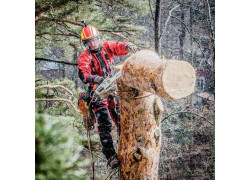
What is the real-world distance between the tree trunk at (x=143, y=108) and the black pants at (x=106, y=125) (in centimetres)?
8

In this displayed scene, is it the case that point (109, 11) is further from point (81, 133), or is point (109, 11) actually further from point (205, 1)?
point (81, 133)

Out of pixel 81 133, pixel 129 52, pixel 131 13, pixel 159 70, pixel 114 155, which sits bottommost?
pixel 114 155

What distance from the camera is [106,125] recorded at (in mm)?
2158

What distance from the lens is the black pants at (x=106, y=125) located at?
7.02 feet

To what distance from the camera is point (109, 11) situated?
7.19ft

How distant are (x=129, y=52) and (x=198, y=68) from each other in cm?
66

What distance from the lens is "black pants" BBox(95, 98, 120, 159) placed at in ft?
7.02

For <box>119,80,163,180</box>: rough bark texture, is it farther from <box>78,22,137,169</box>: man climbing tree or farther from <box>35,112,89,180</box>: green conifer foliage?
<box>35,112,89,180</box>: green conifer foliage

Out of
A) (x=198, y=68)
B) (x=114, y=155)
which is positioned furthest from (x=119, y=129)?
(x=198, y=68)

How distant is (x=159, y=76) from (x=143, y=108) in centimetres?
39

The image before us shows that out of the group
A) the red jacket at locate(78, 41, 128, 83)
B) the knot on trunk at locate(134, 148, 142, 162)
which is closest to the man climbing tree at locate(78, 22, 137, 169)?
the red jacket at locate(78, 41, 128, 83)

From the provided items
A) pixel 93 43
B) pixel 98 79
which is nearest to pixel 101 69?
pixel 98 79

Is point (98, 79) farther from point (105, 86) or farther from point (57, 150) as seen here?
point (57, 150)

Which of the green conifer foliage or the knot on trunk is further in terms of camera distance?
the knot on trunk
